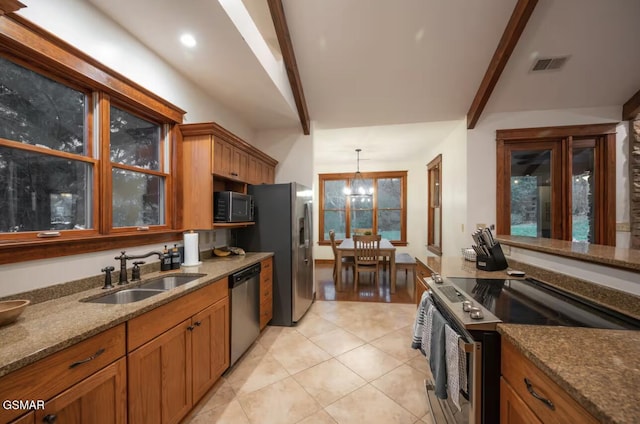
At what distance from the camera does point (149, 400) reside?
52.5 inches

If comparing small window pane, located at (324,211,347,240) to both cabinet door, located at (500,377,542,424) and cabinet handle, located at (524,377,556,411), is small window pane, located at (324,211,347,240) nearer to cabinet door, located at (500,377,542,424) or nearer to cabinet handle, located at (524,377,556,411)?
cabinet door, located at (500,377,542,424)

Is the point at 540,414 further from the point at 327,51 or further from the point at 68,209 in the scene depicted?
the point at 327,51

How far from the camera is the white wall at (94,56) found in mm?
1347

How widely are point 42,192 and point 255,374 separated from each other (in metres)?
1.99

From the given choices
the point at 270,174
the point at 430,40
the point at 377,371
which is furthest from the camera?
the point at 270,174

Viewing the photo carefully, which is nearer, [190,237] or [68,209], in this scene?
[68,209]

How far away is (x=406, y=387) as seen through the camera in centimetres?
199

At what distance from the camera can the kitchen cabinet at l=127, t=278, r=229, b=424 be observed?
1282mm

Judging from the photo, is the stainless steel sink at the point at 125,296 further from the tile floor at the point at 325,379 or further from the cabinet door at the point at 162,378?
the tile floor at the point at 325,379

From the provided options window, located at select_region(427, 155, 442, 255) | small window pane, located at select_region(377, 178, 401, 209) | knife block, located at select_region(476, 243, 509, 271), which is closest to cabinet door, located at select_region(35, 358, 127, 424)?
knife block, located at select_region(476, 243, 509, 271)

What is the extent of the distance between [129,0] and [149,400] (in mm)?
2435

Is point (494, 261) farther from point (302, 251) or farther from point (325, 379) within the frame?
point (302, 251)

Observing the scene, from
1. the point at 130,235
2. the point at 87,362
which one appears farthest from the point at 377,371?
the point at 130,235

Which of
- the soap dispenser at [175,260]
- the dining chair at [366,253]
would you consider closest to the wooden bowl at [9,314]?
the soap dispenser at [175,260]
